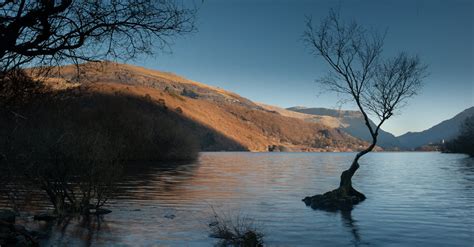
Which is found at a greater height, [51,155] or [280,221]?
[51,155]

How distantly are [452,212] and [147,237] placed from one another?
22172 millimetres

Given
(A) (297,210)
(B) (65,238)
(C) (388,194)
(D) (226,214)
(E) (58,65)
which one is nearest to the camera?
(E) (58,65)

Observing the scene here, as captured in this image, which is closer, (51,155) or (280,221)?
(51,155)

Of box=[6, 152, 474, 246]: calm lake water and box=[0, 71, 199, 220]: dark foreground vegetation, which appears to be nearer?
box=[0, 71, 199, 220]: dark foreground vegetation

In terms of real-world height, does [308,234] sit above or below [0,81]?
below

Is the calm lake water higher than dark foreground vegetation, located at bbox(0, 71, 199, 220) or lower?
lower

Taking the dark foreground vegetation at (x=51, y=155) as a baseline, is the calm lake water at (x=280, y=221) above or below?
below

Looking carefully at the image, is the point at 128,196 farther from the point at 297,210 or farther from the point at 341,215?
the point at 341,215

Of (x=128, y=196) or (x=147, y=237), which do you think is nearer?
(x=147, y=237)

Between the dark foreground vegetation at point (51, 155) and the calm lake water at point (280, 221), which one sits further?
the calm lake water at point (280, 221)

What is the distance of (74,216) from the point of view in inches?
1008

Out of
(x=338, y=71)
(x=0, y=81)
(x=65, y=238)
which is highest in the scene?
(x=338, y=71)

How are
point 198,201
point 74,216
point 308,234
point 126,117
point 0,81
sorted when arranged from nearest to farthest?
point 0,81 → point 308,234 → point 74,216 → point 198,201 → point 126,117

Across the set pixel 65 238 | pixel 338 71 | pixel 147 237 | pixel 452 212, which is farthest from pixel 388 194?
pixel 65 238
